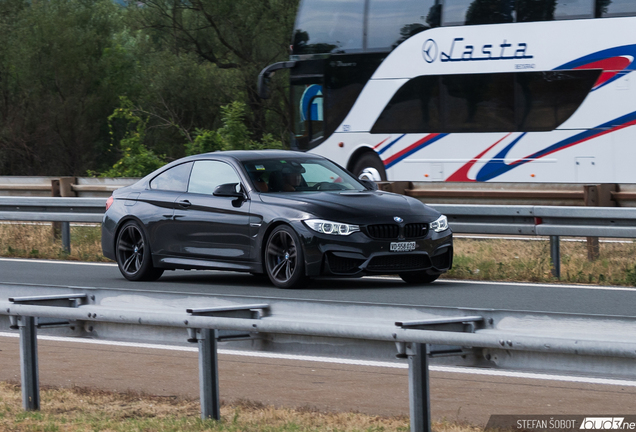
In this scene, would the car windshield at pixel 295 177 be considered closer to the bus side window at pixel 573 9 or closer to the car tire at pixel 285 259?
the car tire at pixel 285 259

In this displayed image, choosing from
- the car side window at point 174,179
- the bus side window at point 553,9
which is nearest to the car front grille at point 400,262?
the car side window at point 174,179

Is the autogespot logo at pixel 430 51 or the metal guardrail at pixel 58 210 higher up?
the autogespot logo at pixel 430 51

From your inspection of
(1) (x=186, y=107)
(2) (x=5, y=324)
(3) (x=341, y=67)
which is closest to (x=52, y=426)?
(2) (x=5, y=324)

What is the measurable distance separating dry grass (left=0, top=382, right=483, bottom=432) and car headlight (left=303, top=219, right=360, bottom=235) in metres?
4.20

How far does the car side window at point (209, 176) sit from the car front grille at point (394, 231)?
1.79m

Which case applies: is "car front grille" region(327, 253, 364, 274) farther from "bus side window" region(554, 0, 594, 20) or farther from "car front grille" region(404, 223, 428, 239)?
"bus side window" region(554, 0, 594, 20)

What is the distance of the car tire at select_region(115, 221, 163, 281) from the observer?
12422mm

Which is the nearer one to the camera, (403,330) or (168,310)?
(403,330)

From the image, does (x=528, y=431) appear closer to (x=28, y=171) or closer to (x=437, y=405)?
(x=437, y=405)

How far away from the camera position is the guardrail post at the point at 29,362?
6.03 m

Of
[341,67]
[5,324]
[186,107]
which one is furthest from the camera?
[186,107]

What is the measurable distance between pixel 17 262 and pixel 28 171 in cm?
2362

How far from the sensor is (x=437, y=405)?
6.24 m

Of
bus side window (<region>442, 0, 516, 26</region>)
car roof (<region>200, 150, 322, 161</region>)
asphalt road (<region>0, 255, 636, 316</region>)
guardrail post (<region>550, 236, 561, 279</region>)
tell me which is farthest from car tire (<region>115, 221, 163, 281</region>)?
bus side window (<region>442, 0, 516, 26</region>)
